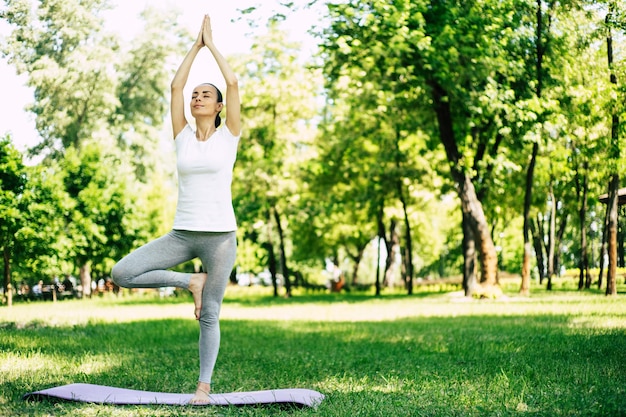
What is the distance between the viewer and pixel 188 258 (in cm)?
517

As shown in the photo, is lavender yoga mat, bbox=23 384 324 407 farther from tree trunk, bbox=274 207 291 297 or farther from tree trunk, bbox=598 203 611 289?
tree trunk, bbox=274 207 291 297

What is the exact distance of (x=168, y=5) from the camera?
96.9 feet

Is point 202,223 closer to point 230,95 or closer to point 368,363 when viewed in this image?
point 230,95

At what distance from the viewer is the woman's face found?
205 inches

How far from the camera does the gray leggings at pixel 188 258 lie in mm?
4961

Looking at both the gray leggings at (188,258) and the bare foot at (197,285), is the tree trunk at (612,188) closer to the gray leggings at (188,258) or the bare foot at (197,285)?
the gray leggings at (188,258)

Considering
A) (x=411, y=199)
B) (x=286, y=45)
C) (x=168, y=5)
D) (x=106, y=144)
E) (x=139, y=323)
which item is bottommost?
(x=139, y=323)

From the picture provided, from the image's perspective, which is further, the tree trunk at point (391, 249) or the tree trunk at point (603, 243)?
the tree trunk at point (391, 249)

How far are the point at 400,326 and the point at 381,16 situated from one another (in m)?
7.58

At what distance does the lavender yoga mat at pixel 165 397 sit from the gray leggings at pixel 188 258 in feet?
0.86

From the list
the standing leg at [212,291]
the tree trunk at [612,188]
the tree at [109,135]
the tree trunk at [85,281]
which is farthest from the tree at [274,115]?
the standing leg at [212,291]

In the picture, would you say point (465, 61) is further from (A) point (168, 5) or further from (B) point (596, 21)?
(A) point (168, 5)

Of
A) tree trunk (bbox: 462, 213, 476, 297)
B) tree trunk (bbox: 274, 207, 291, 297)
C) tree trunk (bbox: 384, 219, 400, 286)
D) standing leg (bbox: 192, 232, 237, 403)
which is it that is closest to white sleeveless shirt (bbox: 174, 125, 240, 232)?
standing leg (bbox: 192, 232, 237, 403)

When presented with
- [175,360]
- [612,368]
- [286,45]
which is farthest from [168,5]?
[612,368]
